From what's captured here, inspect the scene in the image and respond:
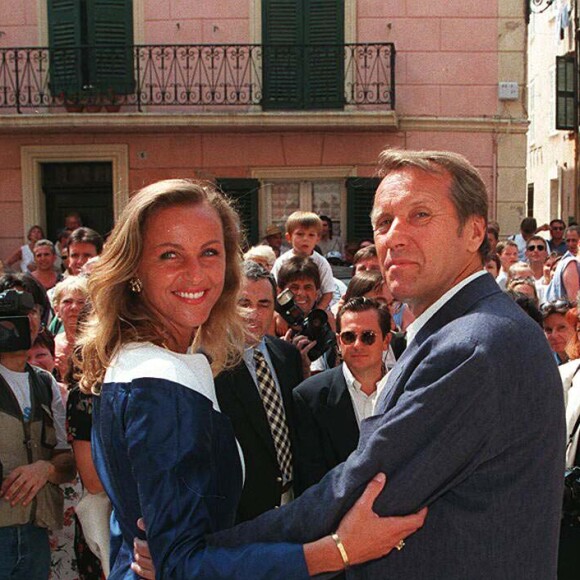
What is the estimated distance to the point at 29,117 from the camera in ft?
40.5

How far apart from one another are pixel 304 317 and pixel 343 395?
3.98ft

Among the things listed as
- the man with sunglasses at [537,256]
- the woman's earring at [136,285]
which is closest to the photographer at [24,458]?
the woman's earring at [136,285]

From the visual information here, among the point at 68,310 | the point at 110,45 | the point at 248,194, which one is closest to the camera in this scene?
the point at 68,310

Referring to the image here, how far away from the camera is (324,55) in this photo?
12.7 meters

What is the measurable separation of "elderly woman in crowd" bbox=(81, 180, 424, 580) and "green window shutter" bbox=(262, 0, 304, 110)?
1083 centimetres

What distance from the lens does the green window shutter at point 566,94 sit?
16859 millimetres

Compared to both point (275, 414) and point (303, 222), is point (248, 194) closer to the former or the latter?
point (303, 222)

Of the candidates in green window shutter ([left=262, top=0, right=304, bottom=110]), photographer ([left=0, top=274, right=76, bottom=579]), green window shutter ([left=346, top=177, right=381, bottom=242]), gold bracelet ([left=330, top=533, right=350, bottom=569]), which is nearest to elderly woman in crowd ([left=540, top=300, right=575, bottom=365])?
photographer ([left=0, top=274, right=76, bottom=579])

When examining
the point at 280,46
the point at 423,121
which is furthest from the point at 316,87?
the point at 423,121

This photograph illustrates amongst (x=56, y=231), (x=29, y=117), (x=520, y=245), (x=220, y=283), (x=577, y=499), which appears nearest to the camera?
(x=220, y=283)

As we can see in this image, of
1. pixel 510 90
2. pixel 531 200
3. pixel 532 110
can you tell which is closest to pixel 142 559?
pixel 510 90

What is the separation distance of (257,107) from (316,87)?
95 cm

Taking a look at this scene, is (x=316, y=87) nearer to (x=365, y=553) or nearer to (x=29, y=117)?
(x=29, y=117)

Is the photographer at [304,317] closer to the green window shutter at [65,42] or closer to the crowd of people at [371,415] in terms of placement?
the crowd of people at [371,415]
